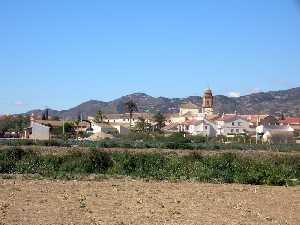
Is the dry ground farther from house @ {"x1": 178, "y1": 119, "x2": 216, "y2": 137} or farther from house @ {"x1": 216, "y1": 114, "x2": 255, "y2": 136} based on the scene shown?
house @ {"x1": 178, "y1": 119, "x2": 216, "y2": 137}

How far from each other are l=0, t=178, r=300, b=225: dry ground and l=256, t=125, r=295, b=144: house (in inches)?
2989

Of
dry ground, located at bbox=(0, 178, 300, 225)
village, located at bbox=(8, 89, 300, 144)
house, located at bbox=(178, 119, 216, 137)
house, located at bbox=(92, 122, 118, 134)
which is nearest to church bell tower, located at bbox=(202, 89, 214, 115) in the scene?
village, located at bbox=(8, 89, 300, 144)

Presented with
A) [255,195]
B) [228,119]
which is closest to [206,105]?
[228,119]

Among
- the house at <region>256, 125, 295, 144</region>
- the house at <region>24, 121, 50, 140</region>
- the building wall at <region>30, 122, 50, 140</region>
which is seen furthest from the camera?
the building wall at <region>30, 122, 50, 140</region>

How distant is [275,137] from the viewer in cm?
11012

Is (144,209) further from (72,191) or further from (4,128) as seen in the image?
(4,128)

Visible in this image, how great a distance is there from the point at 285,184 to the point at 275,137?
76.8 metres

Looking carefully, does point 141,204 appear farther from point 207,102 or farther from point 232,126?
point 207,102

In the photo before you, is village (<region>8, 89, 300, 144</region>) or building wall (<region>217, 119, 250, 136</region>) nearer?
village (<region>8, 89, 300, 144</region>)

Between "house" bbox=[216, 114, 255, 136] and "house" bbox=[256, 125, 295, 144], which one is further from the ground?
"house" bbox=[216, 114, 255, 136]

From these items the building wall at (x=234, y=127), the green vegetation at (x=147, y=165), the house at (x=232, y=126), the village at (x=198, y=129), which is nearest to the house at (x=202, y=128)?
the village at (x=198, y=129)

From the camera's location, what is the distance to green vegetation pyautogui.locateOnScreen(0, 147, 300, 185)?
129 ft

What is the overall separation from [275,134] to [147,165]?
71.8 m

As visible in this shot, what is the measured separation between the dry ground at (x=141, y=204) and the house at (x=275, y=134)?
75.9m
